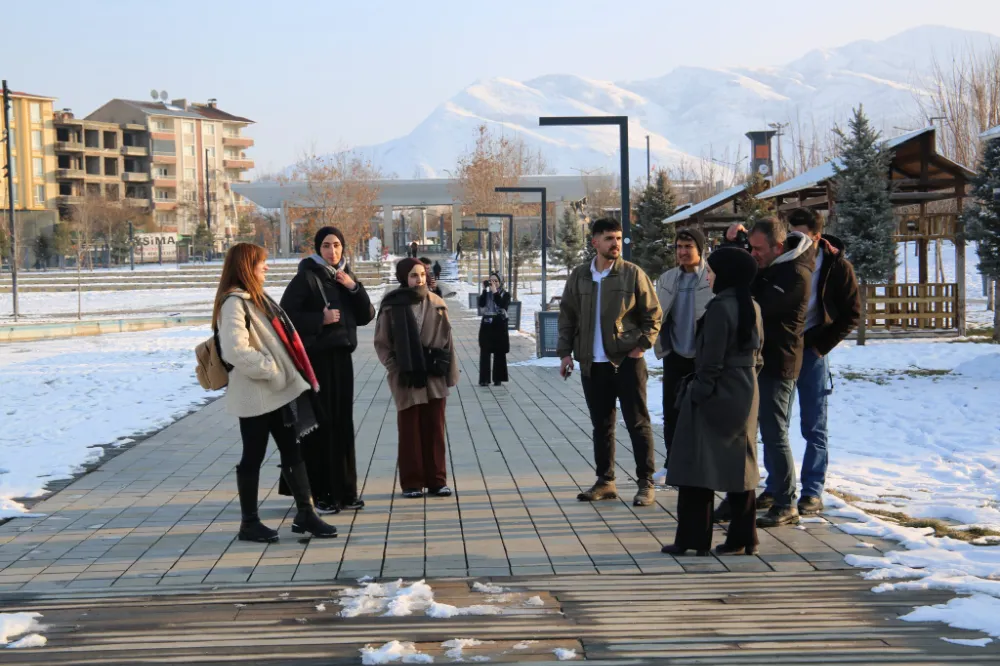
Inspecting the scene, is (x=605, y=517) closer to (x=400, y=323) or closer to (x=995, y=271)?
(x=400, y=323)

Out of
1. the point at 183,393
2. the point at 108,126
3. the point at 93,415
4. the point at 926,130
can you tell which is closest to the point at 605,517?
the point at 93,415

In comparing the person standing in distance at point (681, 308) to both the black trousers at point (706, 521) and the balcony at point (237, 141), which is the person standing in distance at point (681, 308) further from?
the balcony at point (237, 141)

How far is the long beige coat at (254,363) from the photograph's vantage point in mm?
6098

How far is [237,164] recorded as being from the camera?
115000mm

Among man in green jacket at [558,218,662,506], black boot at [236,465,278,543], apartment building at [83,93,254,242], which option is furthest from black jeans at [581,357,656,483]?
apartment building at [83,93,254,242]

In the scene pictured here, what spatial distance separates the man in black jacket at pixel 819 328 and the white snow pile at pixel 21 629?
14.6 feet

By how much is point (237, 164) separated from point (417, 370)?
367 feet

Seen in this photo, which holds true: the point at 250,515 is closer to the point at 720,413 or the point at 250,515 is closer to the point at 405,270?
the point at 405,270

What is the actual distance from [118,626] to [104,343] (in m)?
22.1

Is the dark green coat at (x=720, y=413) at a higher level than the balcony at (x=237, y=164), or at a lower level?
A: lower

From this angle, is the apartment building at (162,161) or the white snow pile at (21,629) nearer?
the white snow pile at (21,629)

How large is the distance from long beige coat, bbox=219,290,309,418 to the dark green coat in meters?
2.15

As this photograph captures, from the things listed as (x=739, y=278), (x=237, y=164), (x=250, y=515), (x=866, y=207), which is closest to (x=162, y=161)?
(x=237, y=164)

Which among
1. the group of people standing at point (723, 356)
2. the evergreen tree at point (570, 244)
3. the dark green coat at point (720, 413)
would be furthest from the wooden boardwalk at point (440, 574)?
the evergreen tree at point (570, 244)
